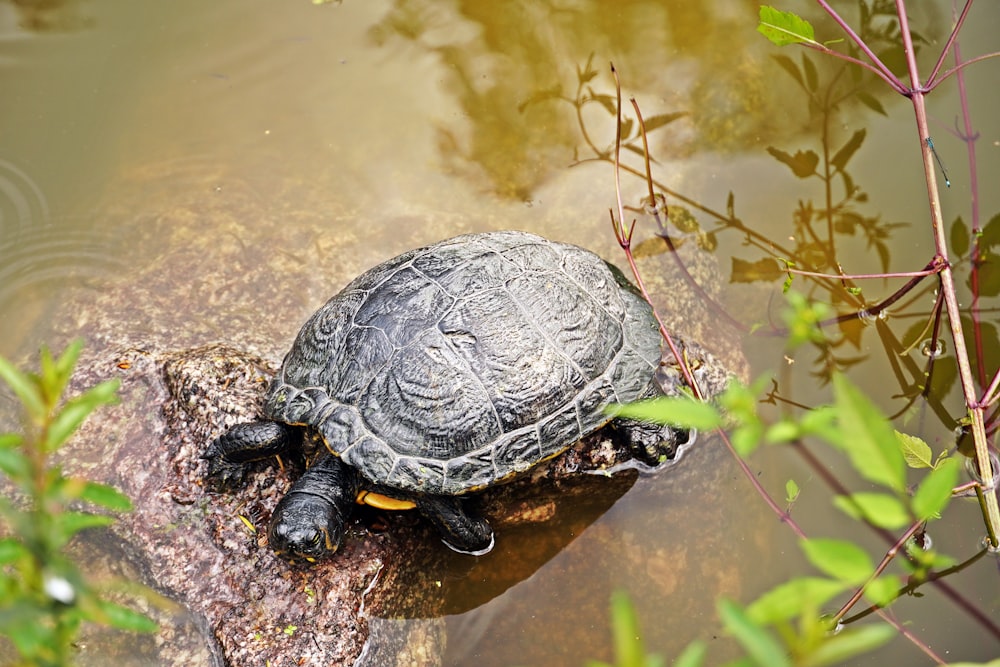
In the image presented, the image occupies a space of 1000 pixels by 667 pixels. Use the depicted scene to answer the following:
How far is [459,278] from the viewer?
10.9 ft

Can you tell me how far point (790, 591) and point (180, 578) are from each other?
282 centimetres

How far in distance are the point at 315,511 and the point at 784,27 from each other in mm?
2997

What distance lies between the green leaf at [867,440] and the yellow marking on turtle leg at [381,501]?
2388 mm

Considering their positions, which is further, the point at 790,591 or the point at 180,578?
the point at 180,578

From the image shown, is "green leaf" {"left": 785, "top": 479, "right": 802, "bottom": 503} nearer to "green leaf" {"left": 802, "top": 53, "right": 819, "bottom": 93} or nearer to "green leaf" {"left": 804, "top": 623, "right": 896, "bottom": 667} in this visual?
"green leaf" {"left": 804, "top": 623, "right": 896, "bottom": 667}

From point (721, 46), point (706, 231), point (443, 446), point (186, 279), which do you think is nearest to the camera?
point (443, 446)

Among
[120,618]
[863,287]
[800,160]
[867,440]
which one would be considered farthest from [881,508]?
[800,160]

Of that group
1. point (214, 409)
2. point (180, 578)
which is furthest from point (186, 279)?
point (180, 578)

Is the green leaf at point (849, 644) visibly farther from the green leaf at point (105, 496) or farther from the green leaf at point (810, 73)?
the green leaf at point (810, 73)

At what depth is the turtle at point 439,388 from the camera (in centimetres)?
A: 305

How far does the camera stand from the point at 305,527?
288 centimetres

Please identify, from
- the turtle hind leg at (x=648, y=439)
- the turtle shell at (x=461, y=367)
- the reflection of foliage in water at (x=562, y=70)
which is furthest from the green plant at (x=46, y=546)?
the reflection of foliage in water at (x=562, y=70)

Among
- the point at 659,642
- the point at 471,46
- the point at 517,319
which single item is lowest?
the point at 659,642

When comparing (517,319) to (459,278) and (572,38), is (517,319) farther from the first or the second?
(572,38)
